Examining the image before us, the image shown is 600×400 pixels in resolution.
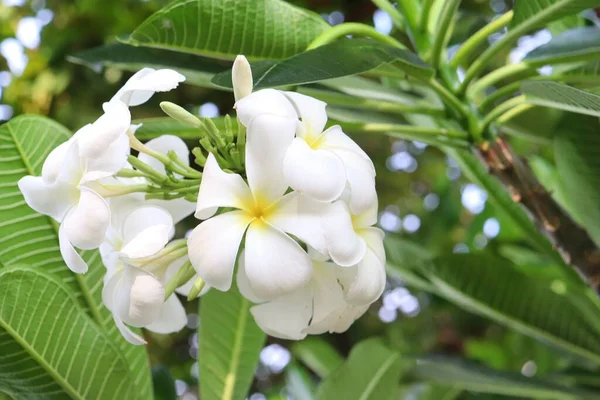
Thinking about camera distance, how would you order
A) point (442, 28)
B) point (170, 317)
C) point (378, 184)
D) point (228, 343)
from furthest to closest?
point (378, 184)
point (228, 343)
point (442, 28)
point (170, 317)

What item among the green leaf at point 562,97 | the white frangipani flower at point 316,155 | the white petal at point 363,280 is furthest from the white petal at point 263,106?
the green leaf at point 562,97

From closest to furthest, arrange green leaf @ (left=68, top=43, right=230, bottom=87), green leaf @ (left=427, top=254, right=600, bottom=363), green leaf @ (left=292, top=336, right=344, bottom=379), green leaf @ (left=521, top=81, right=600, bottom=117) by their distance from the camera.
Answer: green leaf @ (left=521, top=81, right=600, bottom=117) → green leaf @ (left=68, top=43, right=230, bottom=87) → green leaf @ (left=427, top=254, right=600, bottom=363) → green leaf @ (left=292, top=336, right=344, bottom=379)

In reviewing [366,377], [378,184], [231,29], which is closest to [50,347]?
[231,29]

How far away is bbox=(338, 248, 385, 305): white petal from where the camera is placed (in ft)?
1.52

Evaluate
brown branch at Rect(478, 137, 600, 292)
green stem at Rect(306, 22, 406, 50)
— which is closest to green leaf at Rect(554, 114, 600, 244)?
brown branch at Rect(478, 137, 600, 292)

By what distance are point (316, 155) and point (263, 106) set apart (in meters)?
0.05

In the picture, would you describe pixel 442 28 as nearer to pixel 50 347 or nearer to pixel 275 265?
pixel 275 265

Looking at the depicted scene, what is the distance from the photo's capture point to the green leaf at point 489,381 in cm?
94

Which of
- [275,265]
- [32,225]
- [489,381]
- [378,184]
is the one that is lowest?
[378,184]

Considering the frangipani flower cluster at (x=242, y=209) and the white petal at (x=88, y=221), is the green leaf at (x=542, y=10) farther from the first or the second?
the white petal at (x=88, y=221)

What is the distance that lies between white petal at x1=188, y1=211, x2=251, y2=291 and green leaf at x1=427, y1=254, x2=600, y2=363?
0.57 meters

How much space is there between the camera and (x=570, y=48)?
2.19ft

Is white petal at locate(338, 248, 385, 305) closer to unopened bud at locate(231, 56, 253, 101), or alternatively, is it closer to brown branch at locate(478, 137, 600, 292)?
unopened bud at locate(231, 56, 253, 101)

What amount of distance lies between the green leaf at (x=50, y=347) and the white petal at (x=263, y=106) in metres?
0.24
